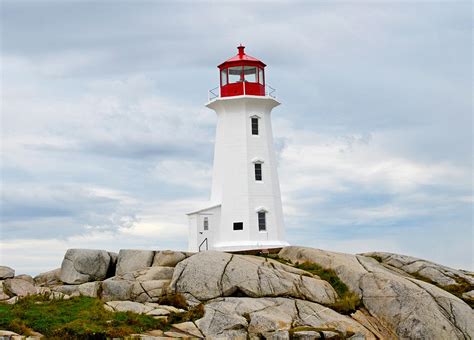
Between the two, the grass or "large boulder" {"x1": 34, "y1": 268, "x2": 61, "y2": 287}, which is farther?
"large boulder" {"x1": 34, "y1": 268, "x2": 61, "y2": 287}

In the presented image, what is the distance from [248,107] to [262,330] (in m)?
16.4

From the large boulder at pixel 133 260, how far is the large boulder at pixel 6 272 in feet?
16.2

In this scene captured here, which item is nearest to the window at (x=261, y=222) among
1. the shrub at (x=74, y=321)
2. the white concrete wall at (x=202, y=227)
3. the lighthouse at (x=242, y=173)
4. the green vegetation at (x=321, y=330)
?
the lighthouse at (x=242, y=173)

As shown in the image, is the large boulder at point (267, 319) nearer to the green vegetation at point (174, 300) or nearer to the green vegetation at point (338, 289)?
the green vegetation at point (338, 289)

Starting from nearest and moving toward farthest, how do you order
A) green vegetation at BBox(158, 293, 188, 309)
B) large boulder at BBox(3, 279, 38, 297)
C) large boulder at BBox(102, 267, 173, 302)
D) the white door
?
green vegetation at BBox(158, 293, 188, 309) → large boulder at BBox(102, 267, 173, 302) → large boulder at BBox(3, 279, 38, 297) → the white door

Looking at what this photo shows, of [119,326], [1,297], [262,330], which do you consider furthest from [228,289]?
[1,297]

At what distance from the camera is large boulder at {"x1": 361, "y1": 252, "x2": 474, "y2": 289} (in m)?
32.6

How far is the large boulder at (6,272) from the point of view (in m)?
31.8

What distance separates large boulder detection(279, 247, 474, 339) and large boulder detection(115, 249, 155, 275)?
26.3ft

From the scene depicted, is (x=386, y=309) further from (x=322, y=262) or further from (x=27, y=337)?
(x=27, y=337)

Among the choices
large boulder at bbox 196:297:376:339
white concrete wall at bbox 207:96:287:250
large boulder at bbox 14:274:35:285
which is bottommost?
large boulder at bbox 196:297:376:339

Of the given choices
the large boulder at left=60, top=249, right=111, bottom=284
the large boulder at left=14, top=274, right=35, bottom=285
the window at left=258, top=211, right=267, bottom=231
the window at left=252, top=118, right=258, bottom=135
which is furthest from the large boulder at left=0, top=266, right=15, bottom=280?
the window at left=252, top=118, right=258, bottom=135

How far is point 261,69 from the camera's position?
38844mm

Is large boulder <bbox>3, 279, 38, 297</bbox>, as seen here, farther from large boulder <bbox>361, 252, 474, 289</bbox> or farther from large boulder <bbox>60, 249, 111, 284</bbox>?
large boulder <bbox>361, 252, 474, 289</bbox>
